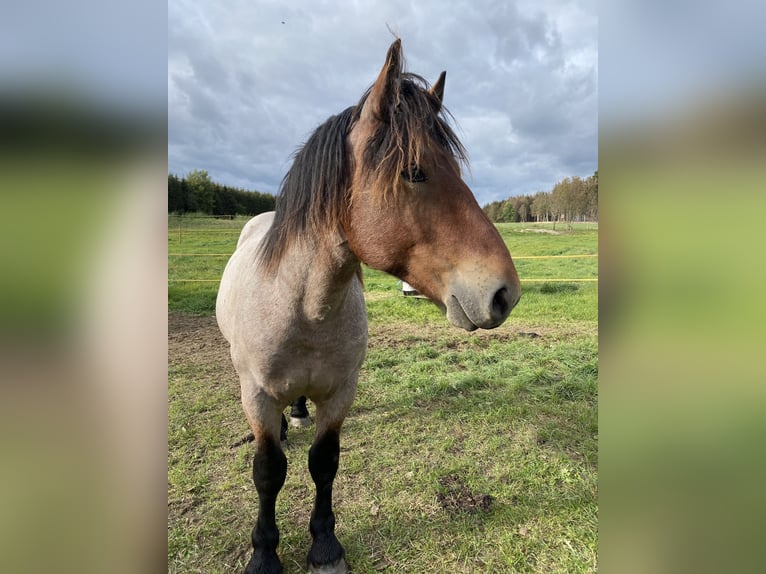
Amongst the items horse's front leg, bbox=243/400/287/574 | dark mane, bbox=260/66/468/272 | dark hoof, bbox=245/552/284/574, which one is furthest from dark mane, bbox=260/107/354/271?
dark hoof, bbox=245/552/284/574

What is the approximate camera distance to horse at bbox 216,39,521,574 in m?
1.43

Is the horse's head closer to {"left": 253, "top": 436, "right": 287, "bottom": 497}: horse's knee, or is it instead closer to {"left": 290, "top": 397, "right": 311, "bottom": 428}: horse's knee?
{"left": 253, "top": 436, "right": 287, "bottom": 497}: horse's knee

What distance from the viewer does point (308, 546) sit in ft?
7.75

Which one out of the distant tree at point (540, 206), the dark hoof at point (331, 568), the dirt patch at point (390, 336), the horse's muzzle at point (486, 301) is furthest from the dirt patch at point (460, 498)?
the distant tree at point (540, 206)

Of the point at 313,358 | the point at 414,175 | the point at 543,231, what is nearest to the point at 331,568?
the point at 313,358

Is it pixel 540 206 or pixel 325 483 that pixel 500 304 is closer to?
pixel 325 483

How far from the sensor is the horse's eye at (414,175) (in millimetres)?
1442

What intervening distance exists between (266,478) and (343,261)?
1378 mm

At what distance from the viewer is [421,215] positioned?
1.45m

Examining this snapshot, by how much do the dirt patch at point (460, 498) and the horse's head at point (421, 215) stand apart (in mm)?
1798

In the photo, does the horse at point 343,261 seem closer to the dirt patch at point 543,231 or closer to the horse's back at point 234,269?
the horse's back at point 234,269
